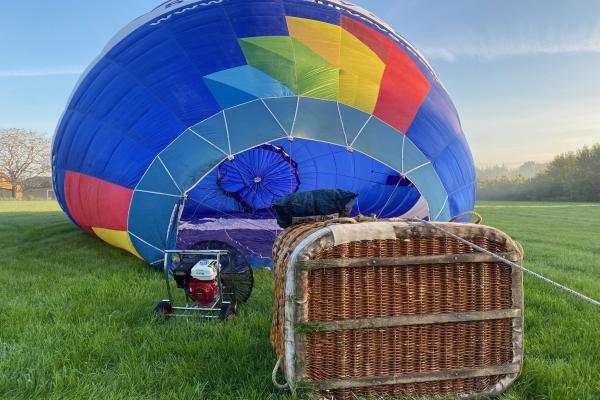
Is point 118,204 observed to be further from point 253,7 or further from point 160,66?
point 253,7

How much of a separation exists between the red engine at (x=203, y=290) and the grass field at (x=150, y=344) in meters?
0.22

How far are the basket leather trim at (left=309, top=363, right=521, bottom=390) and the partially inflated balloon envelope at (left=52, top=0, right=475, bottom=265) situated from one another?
2578mm

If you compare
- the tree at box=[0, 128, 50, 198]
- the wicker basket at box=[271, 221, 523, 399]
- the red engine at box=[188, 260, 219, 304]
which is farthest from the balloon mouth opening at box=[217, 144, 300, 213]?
the tree at box=[0, 128, 50, 198]

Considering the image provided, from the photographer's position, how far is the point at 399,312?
2023 millimetres

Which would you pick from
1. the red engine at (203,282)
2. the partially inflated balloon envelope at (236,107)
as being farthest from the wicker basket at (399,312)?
the partially inflated balloon envelope at (236,107)

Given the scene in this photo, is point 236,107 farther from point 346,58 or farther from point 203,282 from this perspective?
point 203,282

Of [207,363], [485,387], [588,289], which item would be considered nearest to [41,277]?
[207,363]

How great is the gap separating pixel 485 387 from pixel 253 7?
400 cm

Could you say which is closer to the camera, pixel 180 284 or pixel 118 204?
pixel 180 284

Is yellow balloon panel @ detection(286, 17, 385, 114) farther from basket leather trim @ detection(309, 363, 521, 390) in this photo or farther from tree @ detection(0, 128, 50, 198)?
tree @ detection(0, 128, 50, 198)

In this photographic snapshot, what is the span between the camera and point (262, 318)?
3.10 m

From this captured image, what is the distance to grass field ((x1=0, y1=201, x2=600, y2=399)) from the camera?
212 cm

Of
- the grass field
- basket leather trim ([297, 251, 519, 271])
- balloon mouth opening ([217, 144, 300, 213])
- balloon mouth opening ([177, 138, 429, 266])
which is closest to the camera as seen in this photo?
basket leather trim ([297, 251, 519, 271])

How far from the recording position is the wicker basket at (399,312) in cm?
196
